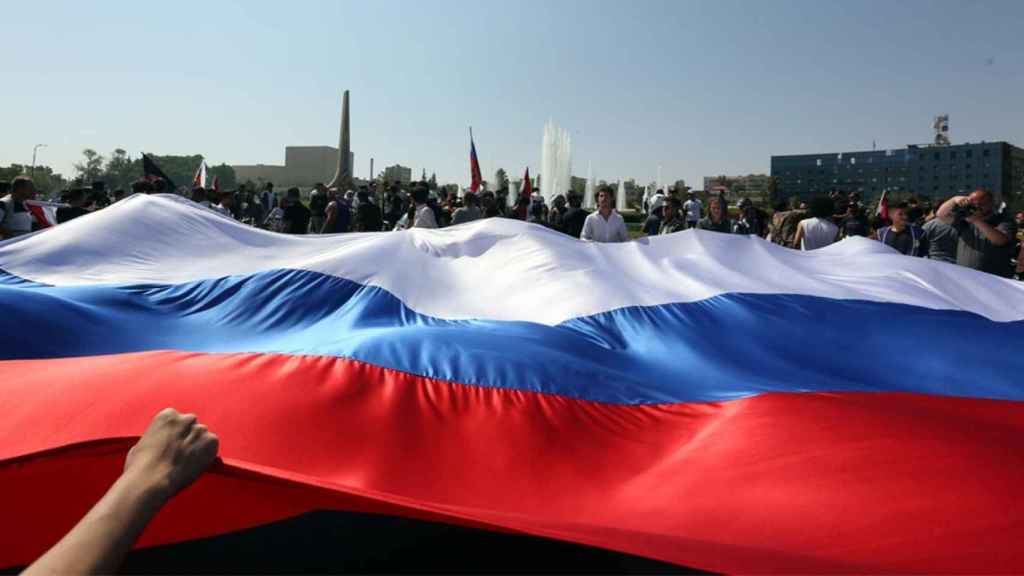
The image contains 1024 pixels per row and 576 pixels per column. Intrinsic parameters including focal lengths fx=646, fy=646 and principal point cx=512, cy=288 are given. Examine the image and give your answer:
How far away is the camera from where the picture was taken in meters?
6.08

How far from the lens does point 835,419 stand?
7.97 feet

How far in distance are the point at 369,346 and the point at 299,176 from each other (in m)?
102

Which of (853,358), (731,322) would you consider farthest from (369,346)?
(853,358)

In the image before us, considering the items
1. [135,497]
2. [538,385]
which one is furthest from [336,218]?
[135,497]

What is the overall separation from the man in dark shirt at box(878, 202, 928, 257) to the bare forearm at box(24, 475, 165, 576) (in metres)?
8.59

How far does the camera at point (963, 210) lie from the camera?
19.9ft

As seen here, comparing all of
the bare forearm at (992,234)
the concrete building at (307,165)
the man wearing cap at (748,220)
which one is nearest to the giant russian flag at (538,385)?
the bare forearm at (992,234)

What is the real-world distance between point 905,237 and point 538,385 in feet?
22.6

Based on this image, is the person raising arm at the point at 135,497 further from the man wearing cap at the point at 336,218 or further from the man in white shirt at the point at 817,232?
the man wearing cap at the point at 336,218

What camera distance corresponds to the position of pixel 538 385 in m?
2.81

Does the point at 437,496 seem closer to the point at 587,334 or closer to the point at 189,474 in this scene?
the point at 189,474

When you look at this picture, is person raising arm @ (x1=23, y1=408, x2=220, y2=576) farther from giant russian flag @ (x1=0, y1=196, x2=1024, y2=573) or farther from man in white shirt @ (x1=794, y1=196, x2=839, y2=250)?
man in white shirt @ (x1=794, y1=196, x2=839, y2=250)

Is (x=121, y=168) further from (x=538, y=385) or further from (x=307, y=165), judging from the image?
(x=538, y=385)

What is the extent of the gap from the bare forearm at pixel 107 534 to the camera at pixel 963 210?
23.3 feet
